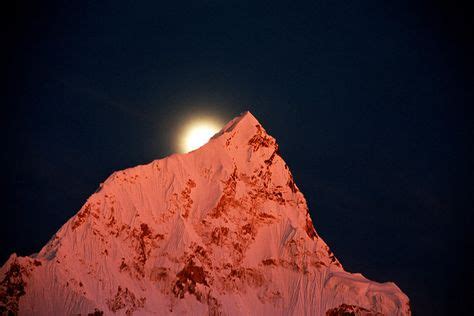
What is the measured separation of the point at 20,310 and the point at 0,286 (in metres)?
4.92

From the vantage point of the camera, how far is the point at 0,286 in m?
200

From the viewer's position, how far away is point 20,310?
7854 inches
